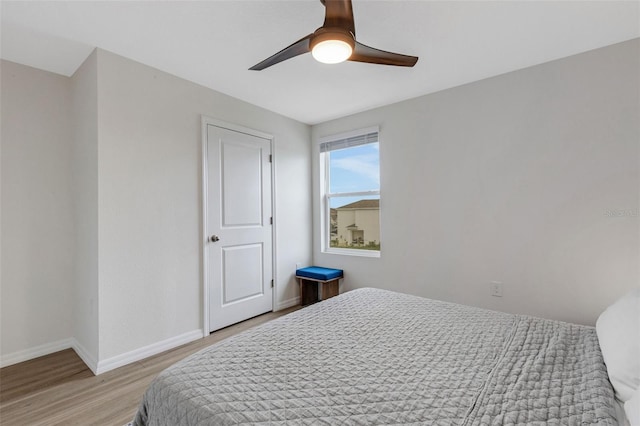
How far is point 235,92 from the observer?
3.01 m

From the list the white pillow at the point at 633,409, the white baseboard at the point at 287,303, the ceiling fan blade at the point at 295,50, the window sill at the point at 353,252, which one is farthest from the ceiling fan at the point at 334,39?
the white baseboard at the point at 287,303

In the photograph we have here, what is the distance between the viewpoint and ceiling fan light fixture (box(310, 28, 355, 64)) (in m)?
1.38

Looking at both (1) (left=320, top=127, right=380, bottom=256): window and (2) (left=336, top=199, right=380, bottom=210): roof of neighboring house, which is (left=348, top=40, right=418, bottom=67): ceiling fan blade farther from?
(2) (left=336, top=199, right=380, bottom=210): roof of neighboring house

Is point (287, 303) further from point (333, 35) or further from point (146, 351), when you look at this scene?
point (333, 35)

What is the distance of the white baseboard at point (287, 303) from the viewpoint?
3583 mm

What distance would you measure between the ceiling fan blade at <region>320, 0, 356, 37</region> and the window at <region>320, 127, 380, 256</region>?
210cm

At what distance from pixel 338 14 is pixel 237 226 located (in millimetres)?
2301

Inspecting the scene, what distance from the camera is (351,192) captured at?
147 inches

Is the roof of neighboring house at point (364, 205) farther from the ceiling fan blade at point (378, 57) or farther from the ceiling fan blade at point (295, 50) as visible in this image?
the ceiling fan blade at point (295, 50)

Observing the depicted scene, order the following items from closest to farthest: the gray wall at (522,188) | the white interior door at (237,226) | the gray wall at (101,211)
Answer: the gray wall at (522,188) → the gray wall at (101,211) → the white interior door at (237,226)

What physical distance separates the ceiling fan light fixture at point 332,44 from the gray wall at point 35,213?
259cm

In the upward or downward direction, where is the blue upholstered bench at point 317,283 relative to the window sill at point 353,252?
downward

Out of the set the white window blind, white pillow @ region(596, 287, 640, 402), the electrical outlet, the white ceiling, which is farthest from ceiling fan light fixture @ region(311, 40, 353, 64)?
the electrical outlet

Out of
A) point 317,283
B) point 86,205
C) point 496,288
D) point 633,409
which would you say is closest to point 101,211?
point 86,205
